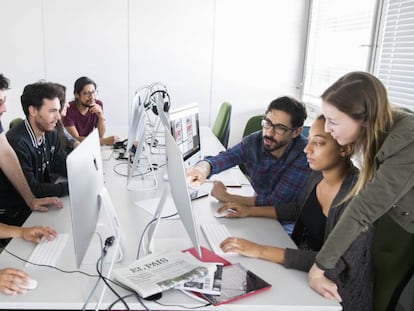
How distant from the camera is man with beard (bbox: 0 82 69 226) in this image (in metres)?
2.07

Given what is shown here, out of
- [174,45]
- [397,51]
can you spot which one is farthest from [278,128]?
[174,45]

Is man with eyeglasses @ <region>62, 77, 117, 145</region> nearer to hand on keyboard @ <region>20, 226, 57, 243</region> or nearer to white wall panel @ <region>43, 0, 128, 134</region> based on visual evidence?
white wall panel @ <region>43, 0, 128, 134</region>

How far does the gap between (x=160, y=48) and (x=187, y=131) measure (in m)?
2.43

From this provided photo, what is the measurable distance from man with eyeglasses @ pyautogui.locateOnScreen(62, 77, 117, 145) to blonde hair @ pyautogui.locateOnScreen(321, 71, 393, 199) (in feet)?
7.92

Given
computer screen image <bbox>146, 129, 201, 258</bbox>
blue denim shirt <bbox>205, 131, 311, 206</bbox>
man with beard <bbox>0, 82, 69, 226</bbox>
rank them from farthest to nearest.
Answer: man with beard <bbox>0, 82, 69, 226</bbox> < blue denim shirt <bbox>205, 131, 311, 206</bbox> < computer screen image <bbox>146, 129, 201, 258</bbox>

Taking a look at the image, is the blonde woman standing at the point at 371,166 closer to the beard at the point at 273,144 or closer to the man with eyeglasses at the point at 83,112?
the beard at the point at 273,144

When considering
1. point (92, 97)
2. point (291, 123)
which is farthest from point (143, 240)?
point (92, 97)

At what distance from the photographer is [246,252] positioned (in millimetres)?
1409

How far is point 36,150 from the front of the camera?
86.7 inches

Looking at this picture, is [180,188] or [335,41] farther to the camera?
[335,41]

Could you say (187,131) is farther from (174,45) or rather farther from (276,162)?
(174,45)

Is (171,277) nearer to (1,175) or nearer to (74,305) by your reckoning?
(74,305)

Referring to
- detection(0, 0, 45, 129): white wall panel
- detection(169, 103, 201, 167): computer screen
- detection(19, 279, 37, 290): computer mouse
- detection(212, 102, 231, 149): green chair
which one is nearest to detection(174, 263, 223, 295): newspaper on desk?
detection(19, 279, 37, 290): computer mouse

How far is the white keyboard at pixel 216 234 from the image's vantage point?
1.45 m
